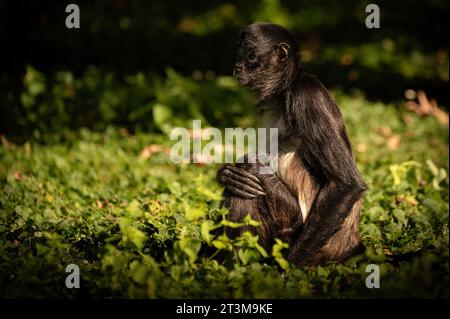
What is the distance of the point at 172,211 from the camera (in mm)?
4879

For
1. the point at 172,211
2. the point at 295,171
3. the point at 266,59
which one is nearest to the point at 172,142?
the point at 172,211

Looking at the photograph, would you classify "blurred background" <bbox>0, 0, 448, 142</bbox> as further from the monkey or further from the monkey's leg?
the monkey's leg

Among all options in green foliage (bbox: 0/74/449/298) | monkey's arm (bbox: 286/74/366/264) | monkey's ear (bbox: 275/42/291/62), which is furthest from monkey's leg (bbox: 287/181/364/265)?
monkey's ear (bbox: 275/42/291/62)

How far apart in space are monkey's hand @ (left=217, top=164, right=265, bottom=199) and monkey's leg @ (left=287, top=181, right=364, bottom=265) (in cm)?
40

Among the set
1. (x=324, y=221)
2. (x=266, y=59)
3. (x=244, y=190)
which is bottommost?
(x=324, y=221)

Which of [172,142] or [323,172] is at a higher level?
[172,142]

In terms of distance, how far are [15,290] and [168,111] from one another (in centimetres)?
483

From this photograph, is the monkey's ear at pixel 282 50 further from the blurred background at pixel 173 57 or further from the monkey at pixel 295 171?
the blurred background at pixel 173 57

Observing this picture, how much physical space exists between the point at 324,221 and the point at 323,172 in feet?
1.10

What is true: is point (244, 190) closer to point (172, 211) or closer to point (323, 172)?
point (323, 172)

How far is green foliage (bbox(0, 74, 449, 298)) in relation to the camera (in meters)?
3.53
